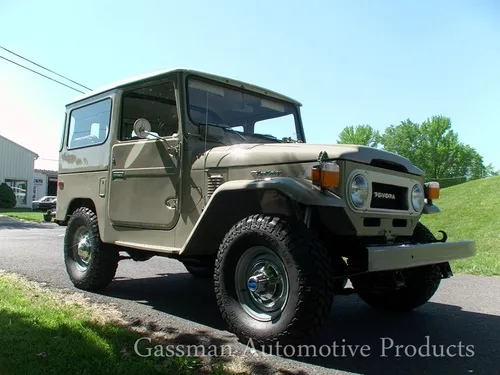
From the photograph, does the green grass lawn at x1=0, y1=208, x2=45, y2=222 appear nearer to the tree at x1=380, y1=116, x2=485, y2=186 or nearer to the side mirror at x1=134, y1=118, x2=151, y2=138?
the side mirror at x1=134, y1=118, x2=151, y2=138

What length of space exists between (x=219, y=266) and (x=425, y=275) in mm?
2105

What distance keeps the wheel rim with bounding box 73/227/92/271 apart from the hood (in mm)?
2145

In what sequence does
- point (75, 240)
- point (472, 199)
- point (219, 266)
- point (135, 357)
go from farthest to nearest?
point (472, 199)
point (75, 240)
point (219, 266)
point (135, 357)

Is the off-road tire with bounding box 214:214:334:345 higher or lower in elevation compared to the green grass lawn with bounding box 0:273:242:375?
higher

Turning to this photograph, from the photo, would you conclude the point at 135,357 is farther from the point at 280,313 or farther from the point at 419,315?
the point at 419,315

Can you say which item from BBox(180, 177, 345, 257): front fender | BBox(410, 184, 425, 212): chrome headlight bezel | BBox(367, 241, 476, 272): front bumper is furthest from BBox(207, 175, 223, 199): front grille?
BBox(410, 184, 425, 212): chrome headlight bezel

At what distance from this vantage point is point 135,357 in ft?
9.93

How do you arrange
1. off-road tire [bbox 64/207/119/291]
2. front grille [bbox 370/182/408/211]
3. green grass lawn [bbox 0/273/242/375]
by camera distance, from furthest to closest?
off-road tire [bbox 64/207/119/291] → front grille [bbox 370/182/408/211] → green grass lawn [bbox 0/273/242/375]

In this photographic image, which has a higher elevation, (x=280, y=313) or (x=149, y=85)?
(x=149, y=85)

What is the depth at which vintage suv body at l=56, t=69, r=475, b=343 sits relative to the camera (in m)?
3.17

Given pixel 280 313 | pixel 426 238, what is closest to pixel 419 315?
pixel 426 238

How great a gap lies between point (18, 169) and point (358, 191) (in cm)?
3866

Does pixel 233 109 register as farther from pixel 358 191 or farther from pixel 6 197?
pixel 6 197

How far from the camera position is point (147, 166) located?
4.54 meters
